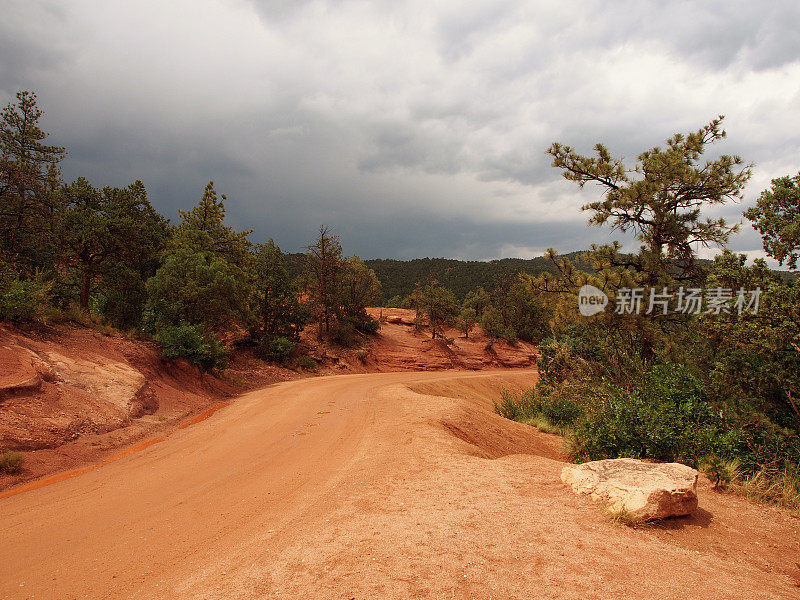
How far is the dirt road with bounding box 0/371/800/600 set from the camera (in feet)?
11.1

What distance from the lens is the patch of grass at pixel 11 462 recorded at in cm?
639

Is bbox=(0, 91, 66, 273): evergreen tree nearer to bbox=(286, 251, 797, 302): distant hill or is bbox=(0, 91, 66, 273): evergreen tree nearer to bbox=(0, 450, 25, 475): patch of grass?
bbox=(0, 450, 25, 475): patch of grass

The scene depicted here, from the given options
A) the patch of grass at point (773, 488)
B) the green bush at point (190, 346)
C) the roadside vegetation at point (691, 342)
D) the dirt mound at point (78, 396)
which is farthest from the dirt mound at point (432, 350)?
the patch of grass at point (773, 488)

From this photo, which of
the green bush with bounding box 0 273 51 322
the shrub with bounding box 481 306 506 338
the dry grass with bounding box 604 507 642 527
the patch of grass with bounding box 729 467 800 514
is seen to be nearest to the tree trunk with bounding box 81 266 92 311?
the green bush with bounding box 0 273 51 322

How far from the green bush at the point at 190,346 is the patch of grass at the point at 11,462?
26.7 ft

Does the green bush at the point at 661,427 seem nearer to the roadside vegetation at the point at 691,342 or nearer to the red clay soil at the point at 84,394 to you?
the roadside vegetation at the point at 691,342

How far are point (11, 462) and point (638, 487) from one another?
8.87m

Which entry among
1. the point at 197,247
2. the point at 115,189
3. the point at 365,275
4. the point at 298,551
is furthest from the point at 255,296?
the point at 298,551

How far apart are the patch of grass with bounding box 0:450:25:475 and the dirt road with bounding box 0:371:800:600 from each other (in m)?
0.87

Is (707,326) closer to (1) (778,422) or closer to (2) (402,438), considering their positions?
(1) (778,422)

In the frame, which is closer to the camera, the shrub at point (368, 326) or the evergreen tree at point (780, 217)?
the evergreen tree at point (780, 217)

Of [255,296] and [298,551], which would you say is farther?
[255,296]

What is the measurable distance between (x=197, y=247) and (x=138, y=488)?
1682cm

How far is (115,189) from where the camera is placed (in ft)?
67.4
